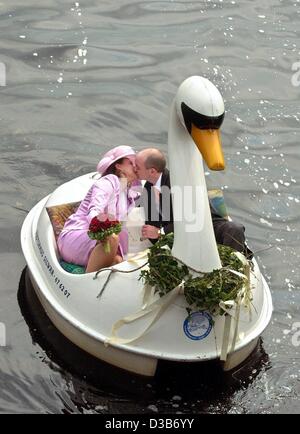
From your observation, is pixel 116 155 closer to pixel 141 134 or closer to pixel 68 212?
pixel 68 212

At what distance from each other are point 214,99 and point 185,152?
16.0 inches

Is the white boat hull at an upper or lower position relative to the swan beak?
lower

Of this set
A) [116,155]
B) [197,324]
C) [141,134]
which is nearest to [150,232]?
[116,155]

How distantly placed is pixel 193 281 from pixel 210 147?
786 millimetres

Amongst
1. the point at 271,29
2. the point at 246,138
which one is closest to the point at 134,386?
the point at 246,138

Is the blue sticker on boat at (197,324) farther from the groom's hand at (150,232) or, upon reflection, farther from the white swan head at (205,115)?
the white swan head at (205,115)

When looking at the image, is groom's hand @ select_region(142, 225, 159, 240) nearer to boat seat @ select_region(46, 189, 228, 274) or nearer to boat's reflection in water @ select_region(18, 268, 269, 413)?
boat seat @ select_region(46, 189, 228, 274)

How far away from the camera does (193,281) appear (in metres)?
6.11

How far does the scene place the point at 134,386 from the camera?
6457 mm

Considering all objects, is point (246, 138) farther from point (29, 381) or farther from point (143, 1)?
point (29, 381)

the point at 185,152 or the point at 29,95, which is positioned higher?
the point at 185,152

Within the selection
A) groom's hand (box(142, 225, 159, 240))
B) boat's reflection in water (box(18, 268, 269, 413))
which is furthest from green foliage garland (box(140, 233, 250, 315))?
boat's reflection in water (box(18, 268, 269, 413))

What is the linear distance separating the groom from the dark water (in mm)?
848

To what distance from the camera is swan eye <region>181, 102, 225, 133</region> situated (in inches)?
235
